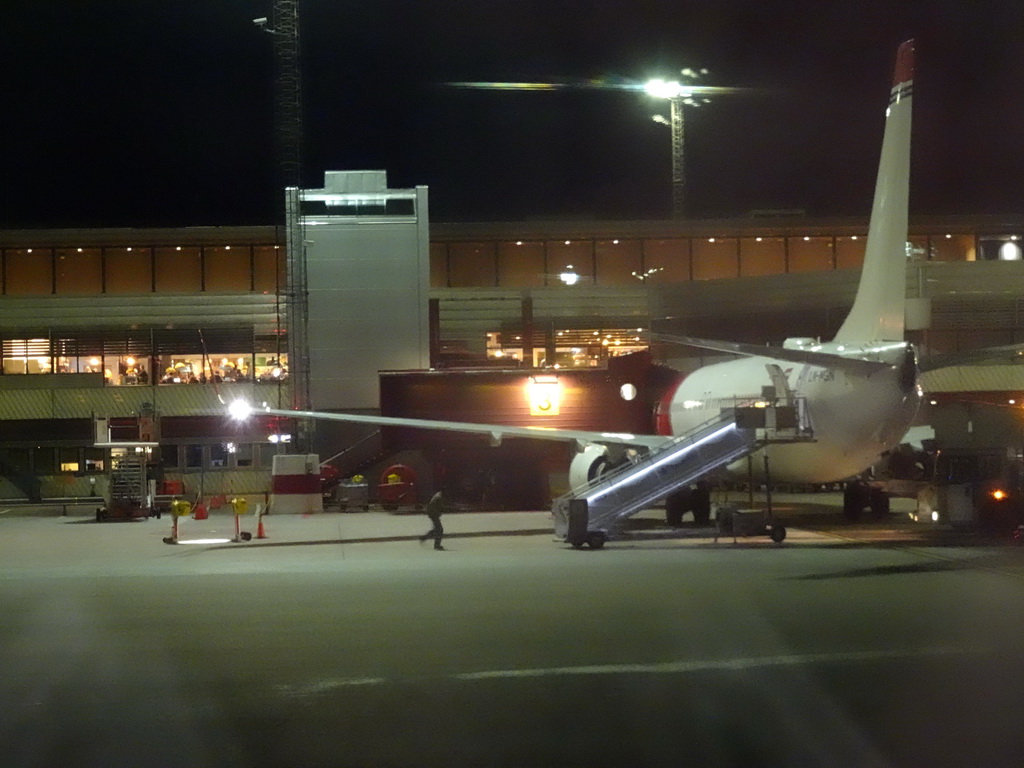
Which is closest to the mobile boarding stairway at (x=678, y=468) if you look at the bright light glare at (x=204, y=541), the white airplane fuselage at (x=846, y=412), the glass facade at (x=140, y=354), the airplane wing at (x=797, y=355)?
the white airplane fuselage at (x=846, y=412)

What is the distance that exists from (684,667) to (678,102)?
75503 millimetres

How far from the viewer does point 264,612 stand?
1877cm

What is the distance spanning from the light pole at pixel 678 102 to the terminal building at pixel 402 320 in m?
13.6

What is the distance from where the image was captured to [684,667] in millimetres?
13766

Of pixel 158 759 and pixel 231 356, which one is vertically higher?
pixel 231 356

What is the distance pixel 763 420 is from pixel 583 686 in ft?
52.5

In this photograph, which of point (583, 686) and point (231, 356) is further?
point (231, 356)

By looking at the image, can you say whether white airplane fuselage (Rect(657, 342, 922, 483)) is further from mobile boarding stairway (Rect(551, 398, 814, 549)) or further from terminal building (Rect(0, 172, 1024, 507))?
terminal building (Rect(0, 172, 1024, 507))

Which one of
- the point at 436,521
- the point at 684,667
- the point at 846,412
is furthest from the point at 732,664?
the point at 436,521

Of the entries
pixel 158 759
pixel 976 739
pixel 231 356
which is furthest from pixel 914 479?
pixel 231 356

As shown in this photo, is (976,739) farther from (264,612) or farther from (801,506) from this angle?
(801,506)

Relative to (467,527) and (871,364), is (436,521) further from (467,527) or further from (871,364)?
(871,364)

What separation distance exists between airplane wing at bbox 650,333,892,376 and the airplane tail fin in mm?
1123

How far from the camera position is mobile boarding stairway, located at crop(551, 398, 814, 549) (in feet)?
92.1
